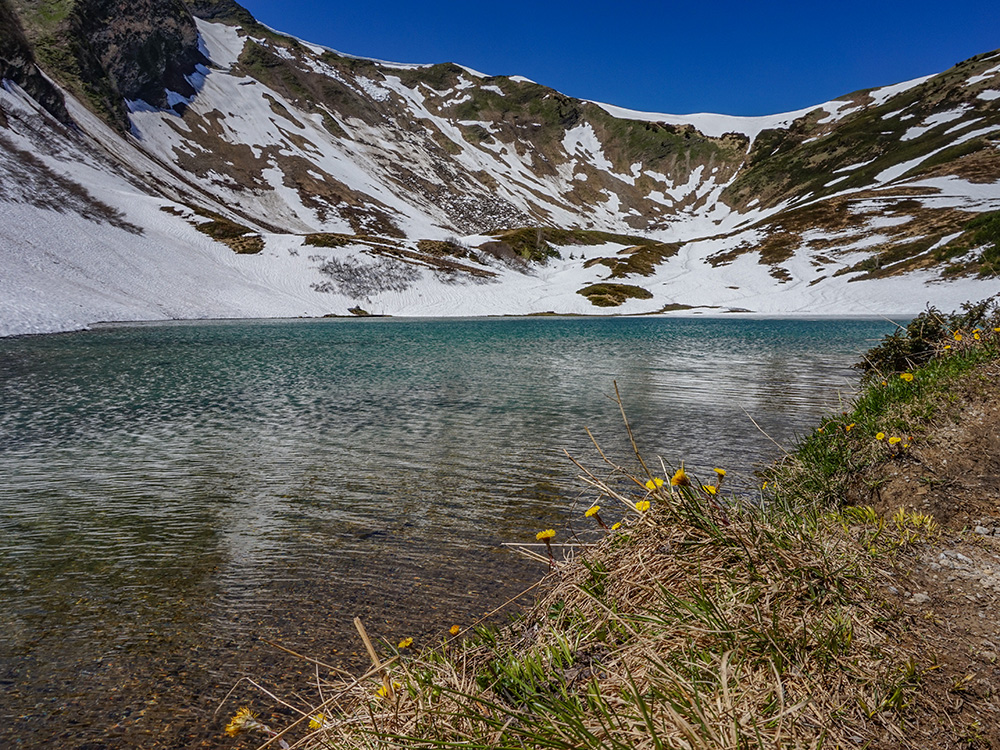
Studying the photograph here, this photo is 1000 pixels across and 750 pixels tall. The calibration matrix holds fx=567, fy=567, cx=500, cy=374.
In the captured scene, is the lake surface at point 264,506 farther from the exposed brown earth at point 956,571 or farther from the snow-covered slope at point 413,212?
the snow-covered slope at point 413,212

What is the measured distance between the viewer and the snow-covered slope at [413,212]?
56562 millimetres

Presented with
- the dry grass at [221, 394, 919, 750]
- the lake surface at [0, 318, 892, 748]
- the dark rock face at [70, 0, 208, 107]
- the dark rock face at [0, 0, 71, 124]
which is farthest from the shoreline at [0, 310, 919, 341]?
the dark rock face at [70, 0, 208, 107]

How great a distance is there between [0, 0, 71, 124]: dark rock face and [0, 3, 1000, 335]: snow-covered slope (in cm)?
270

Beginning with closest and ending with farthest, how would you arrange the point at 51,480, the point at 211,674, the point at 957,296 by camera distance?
the point at 211,674, the point at 51,480, the point at 957,296

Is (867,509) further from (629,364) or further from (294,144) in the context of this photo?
(294,144)

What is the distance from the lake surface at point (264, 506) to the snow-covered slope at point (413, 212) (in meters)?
27.7

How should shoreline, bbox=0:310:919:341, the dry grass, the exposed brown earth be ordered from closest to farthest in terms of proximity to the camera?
the dry grass
the exposed brown earth
shoreline, bbox=0:310:919:341

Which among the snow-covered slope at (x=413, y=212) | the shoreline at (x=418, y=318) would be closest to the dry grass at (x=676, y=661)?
the shoreline at (x=418, y=318)

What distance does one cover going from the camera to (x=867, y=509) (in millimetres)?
4168

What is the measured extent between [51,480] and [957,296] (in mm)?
66450

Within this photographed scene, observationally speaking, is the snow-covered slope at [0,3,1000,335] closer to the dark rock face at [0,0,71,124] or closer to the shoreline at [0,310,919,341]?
the shoreline at [0,310,919,341]

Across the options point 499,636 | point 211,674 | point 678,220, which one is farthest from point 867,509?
point 678,220

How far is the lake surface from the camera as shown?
3971 mm

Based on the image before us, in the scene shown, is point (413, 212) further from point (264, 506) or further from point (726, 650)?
point (726, 650)
